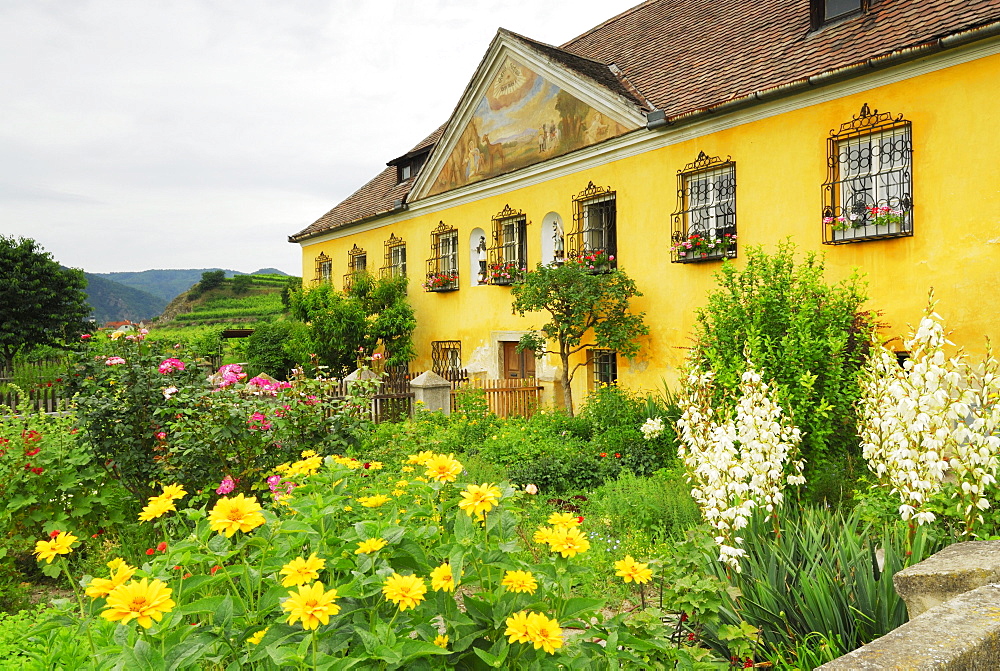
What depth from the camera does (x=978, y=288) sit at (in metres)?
7.82

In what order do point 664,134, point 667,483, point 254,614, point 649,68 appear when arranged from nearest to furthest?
point 254,614, point 667,483, point 664,134, point 649,68

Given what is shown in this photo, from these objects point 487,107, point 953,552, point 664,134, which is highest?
point 487,107

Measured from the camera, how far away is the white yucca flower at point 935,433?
12.5ft

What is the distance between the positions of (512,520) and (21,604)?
4460 mm

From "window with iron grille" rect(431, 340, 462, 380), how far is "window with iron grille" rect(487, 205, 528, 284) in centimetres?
235

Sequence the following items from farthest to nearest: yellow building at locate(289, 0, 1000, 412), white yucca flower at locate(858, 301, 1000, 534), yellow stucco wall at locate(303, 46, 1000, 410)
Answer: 1. yellow building at locate(289, 0, 1000, 412)
2. yellow stucco wall at locate(303, 46, 1000, 410)
3. white yucca flower at locate(858, 301, 1000, 534)

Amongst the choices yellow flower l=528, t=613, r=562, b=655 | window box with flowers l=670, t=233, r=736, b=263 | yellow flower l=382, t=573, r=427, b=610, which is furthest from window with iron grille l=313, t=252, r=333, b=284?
yellow flower l=528, t=613, r=562, b=655

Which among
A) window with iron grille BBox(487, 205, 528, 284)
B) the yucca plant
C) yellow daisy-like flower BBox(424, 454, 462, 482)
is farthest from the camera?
window with iron grille BBox(487, 205, 528, 284)

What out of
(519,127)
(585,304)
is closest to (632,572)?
(585,304)

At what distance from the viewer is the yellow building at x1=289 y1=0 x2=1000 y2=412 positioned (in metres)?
7.99

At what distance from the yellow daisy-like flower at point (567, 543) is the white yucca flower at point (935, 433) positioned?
2552 mm

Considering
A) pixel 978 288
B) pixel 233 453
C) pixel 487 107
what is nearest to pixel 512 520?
pixel 233 453

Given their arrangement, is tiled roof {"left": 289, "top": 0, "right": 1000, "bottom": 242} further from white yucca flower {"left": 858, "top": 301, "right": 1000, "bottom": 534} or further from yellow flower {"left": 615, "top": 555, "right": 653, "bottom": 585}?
yellow flower {"left": 615, "top": 555, "right": 653, "bottom": 585}

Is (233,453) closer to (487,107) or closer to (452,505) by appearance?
(452,505)
